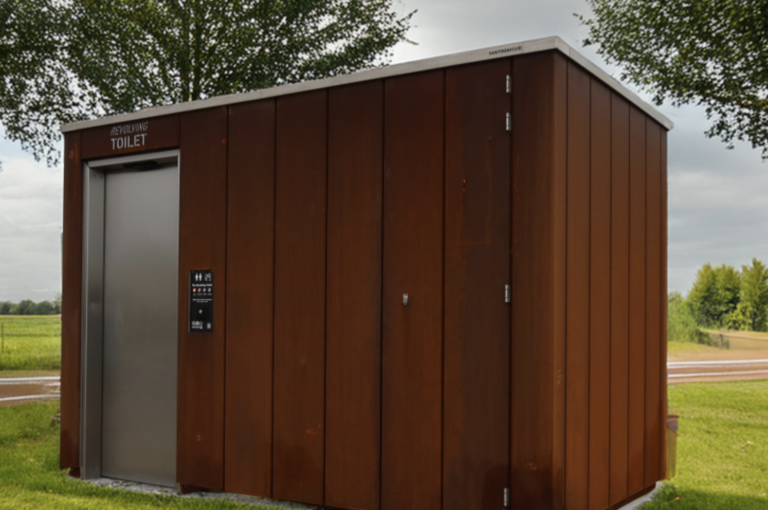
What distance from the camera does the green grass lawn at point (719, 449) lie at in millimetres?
6191

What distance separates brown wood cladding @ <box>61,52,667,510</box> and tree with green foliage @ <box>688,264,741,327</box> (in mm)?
29247

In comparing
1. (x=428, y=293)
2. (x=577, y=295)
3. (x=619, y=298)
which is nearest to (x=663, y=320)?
(x=619, y=298)

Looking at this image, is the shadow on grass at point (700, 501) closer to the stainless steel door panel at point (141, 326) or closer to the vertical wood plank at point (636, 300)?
the vertical wood plank at point (636, 300)

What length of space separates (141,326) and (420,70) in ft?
11.8

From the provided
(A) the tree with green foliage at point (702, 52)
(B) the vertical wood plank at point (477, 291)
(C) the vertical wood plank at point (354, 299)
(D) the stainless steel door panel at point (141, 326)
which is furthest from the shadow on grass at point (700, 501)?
(A) the tree with green foliage at point (702, 52)

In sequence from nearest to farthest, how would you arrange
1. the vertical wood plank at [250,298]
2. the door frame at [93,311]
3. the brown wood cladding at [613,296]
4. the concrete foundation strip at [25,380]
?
the brown wood cladding at [613,296] < the vertical wood plank at [250,298] < the door frame at [93,311] < the concrete foundation strip at [25,380]

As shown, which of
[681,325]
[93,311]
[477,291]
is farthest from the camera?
[681,325]

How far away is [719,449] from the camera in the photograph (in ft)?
29.2

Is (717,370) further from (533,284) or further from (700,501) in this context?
(533,284)

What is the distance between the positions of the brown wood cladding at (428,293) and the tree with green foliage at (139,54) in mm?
4496

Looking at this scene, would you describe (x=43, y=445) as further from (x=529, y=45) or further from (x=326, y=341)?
(x=529, y=45)

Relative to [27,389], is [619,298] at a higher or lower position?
higher

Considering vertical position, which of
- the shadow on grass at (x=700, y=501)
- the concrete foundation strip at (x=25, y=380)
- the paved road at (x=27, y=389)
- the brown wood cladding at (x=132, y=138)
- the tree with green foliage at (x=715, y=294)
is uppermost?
the brown wood cladding at (x=132, y=138)

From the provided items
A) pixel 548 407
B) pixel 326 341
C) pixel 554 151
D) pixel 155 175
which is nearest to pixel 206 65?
pixel 155 175
